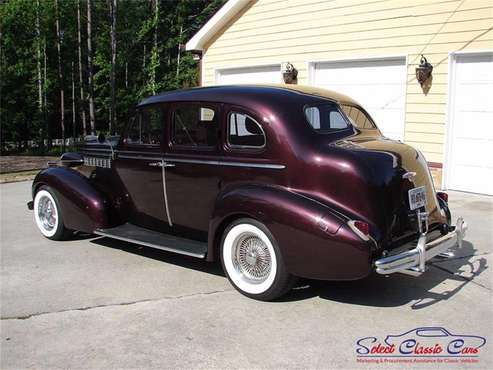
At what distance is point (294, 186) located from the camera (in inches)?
167

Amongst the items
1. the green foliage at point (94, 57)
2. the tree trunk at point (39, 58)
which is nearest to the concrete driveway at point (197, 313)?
the green foliage at point (94, 57)

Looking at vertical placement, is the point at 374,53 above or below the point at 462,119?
above

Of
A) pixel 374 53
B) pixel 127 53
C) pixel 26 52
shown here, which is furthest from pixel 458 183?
pixel 127 53

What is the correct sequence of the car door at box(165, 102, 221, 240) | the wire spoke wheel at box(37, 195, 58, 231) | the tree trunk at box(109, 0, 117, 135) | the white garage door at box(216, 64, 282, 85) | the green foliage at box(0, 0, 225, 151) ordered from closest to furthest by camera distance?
the car door at box(165, 102, 221, 240) < the wire spoke wheel at box(37, 195, 58, 231) < the white garage door at box(216, 64, 282, 85) < the green foliage at box(0, 0, 225, 151) < the tree trunk at box(109, 0, 117, 135)

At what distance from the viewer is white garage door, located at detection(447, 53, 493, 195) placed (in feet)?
27.9

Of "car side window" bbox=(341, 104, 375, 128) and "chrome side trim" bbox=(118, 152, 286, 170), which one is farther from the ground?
"car side window" bbox=(341, 104, 375, 128)

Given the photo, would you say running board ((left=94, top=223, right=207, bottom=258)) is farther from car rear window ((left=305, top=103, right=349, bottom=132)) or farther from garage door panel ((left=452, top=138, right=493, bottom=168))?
garage door panel ((left=452, top=138, right=493, bottom=168))

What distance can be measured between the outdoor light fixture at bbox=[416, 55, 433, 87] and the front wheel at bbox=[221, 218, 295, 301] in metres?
5.95

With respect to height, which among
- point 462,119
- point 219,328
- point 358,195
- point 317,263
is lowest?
point 219,328

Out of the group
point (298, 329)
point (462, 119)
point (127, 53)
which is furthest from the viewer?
point (127, 53)

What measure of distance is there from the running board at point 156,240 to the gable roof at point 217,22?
7.77 metres

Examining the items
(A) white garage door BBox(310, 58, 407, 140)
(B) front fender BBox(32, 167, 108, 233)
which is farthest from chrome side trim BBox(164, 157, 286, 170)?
(A) white garage door BBox(310, 58, 407, 140)

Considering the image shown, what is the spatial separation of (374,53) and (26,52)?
15.5 meters

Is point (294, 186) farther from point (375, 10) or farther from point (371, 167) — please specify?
point (375, 10)
